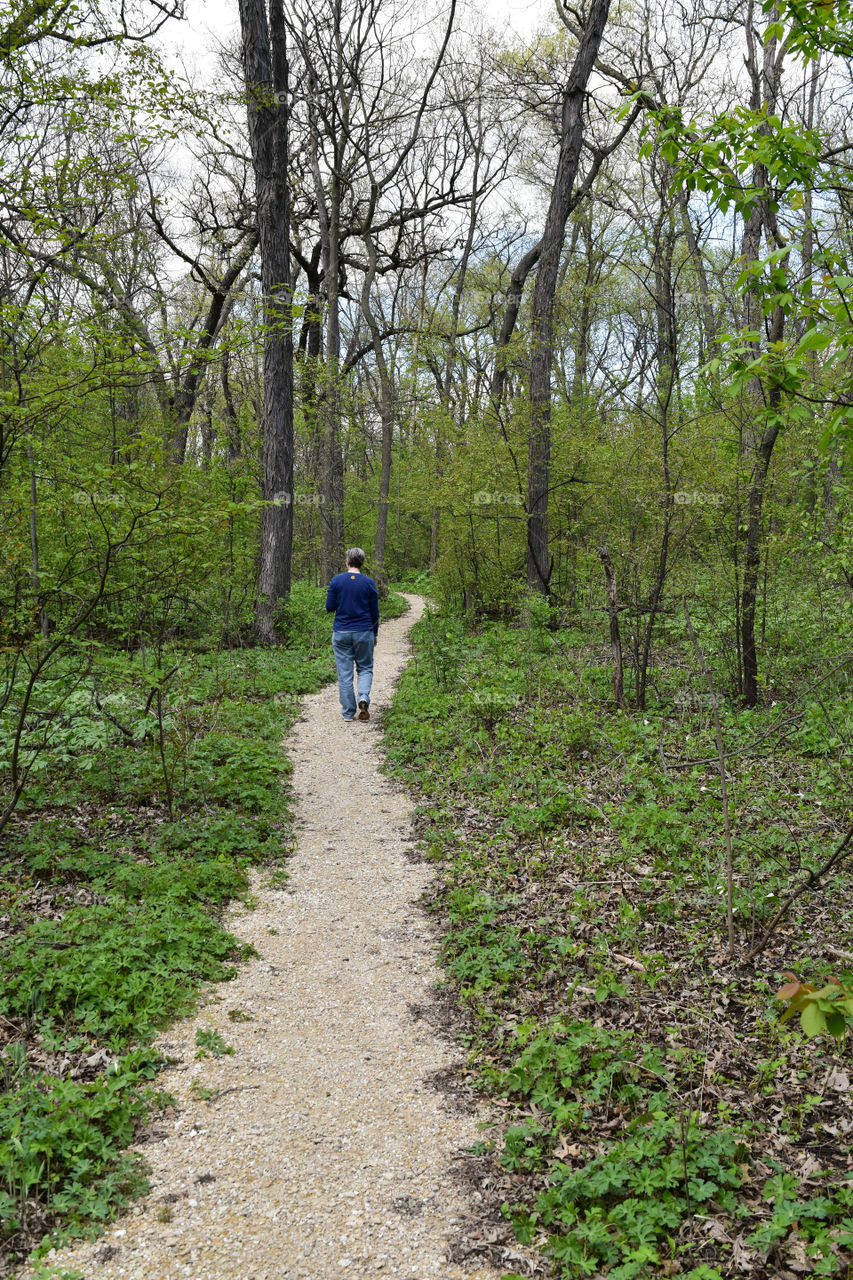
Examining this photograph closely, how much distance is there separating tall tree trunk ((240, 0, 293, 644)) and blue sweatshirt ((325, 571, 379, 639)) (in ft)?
5.77

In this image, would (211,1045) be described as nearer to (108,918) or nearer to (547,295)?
(108,918)

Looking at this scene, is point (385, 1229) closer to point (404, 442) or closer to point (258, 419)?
point (258, 419)

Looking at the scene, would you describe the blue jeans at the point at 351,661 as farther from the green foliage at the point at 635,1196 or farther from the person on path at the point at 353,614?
the green foliage at the point at 635,1196

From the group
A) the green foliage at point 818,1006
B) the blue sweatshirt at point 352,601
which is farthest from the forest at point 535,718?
the blue sweatshirt at point 352,601

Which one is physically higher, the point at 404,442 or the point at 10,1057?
the point at 404,442

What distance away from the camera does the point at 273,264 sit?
11609 millimetres

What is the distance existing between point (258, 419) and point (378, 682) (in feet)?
30.4

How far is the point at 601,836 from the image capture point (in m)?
5.46

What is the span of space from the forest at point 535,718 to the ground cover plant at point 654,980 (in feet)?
0.07

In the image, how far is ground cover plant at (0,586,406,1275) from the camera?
8.75ft

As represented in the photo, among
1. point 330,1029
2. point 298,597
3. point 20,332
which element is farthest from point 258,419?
point 330,1029

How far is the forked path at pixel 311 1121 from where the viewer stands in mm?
2451

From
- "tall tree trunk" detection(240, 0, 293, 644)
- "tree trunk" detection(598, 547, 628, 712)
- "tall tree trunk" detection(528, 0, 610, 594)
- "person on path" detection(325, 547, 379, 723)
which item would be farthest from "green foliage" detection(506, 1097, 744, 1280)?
"tall tree trunk" detection(528, 0, 610, 594)

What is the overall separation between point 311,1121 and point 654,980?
1765mm
